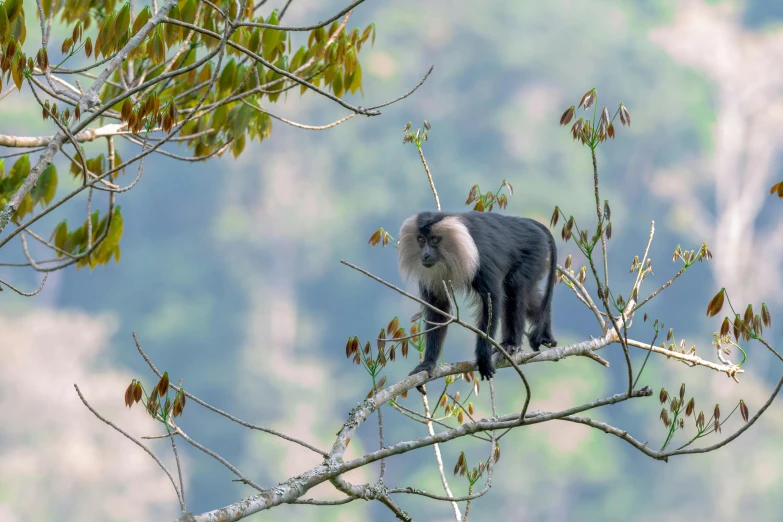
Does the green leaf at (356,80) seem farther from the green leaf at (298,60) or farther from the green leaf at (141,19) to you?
the green leaf at (141,19)

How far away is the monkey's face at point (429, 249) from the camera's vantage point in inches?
185

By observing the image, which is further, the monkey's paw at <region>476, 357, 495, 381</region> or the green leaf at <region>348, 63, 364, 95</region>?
the green leaf at <region>348, 63, 364, 95</region>

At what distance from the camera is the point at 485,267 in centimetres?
473

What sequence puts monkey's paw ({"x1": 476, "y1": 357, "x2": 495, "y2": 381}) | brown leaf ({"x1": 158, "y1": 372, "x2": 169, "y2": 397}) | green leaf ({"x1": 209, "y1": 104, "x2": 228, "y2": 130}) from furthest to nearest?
1. green leaf ({"x1": 209, "y1": 104, "x2": 228, "y2": 130})
2. monkey's paw ({"x1": 476, "y1": 357, "x2": 495, "y2": 381})
3. brown leaf ({"x1": 158, "y1": 372, "x2": 169, "y2": 397})

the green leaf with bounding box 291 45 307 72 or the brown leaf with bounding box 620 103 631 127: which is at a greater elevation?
the green leaf with bounding box 291 45 307 72

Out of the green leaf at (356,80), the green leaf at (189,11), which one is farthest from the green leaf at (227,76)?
the green leaf at (356,80)

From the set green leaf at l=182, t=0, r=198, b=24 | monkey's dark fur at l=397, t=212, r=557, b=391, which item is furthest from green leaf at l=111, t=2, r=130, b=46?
monkey's dark fur at l=397, t=212, r=557, b=391

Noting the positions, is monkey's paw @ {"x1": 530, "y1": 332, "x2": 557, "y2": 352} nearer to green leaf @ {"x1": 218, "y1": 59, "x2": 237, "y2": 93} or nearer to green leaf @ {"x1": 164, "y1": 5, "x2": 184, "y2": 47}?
green leaf @ {"x1": 218, "y1": 59, "x2": 237, "y2": 93}

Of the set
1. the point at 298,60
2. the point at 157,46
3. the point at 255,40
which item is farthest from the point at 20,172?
the point at 298,60

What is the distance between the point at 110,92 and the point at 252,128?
1.04 meters

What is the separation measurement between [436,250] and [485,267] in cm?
28

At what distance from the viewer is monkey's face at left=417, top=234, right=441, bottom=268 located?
Result: 4.69 meters

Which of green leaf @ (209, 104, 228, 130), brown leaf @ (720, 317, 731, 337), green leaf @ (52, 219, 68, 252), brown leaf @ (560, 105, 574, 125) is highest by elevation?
green leaf @ (209, 104, 228, 130)

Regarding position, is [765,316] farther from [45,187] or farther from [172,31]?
[45,187]
